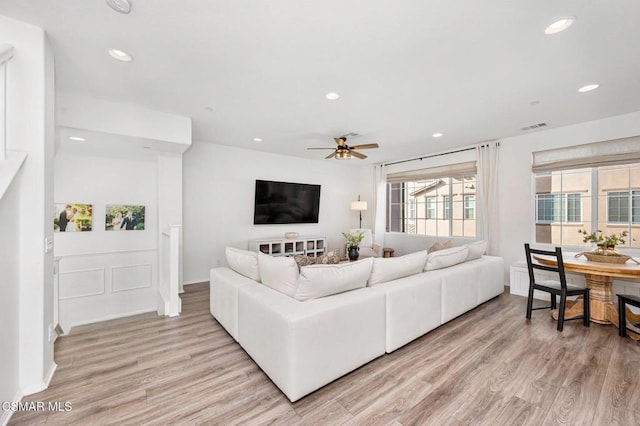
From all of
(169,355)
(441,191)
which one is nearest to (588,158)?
(441,191)

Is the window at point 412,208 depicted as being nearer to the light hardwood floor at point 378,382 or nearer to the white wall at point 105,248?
the light hardwood floor at point 378,382

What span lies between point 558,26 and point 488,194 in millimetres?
3387

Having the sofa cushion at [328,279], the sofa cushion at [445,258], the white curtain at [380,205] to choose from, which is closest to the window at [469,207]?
the white curtain at [380,205]

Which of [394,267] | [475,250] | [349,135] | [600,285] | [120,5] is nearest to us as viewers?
[120,5]

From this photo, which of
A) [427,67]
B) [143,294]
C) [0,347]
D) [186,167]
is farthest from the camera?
[186,167]

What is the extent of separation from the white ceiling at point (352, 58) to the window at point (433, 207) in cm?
201

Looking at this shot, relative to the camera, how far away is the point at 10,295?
174 cm

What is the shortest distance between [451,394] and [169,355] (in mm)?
2349

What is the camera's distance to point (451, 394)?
6.17ft

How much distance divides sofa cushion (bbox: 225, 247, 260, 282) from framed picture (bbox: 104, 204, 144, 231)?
2.14 meters

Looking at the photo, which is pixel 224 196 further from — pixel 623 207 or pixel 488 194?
pixel 623 207

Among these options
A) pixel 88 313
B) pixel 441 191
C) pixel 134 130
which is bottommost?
pixel 88 313

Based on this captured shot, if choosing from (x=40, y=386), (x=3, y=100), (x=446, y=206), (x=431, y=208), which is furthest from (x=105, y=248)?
(x=446, y=206)

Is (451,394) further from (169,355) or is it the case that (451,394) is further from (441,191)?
(441,191)
